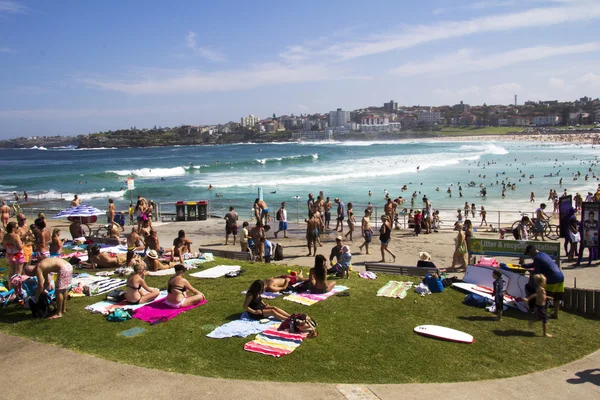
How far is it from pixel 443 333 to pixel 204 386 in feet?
12.7

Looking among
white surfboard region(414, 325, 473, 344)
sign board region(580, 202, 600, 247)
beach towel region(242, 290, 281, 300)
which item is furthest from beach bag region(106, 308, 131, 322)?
sign board region(580, 202, 600, 247)

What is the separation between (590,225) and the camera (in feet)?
42.8

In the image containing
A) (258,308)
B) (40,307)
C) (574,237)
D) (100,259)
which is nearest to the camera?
(258,308)

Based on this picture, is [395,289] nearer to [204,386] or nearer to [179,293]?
[179,293]

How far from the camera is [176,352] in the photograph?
714 cm

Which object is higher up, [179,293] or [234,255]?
[179,293]

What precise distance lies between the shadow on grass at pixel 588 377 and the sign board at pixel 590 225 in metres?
6.88

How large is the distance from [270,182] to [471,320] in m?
42.4

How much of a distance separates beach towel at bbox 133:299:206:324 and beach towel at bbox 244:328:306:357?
186 centimetres

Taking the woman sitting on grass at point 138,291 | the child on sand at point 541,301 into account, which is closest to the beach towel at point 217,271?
the woman sitting on grass at point 138,291

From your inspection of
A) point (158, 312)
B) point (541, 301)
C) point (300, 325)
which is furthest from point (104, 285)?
point (541, 301)

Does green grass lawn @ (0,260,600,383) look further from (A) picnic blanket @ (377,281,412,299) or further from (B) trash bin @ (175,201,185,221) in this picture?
(B) trash bin @ (175,201,185,221)

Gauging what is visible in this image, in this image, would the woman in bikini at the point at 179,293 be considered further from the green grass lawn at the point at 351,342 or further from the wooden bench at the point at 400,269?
the wooden bench at the point at 400,269

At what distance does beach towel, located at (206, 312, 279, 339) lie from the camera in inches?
302
